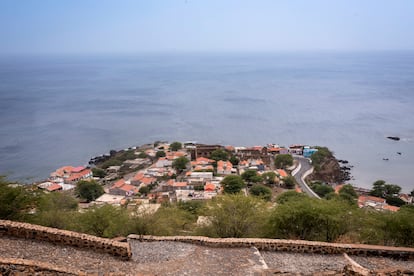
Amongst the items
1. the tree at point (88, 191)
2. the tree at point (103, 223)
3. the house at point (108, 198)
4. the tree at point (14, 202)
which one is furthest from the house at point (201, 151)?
the tree at point (14, 202)

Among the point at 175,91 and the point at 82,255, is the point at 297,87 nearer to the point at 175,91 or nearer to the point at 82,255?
the point at 175,91

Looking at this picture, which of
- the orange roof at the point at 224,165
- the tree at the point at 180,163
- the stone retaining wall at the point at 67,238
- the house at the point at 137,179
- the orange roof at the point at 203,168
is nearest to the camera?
the stone retaining wall at the point at 67,238

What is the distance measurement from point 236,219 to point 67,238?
707cm

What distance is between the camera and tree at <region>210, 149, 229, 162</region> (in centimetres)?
5615

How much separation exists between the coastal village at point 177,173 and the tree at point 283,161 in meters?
0.76

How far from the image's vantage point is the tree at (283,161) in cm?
5572

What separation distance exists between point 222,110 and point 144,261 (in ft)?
285

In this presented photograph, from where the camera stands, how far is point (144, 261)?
10.7 metres

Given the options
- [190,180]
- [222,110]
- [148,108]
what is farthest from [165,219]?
[148,108]

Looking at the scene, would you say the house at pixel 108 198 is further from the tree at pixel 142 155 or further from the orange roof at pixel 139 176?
the tree at pixel 142 155

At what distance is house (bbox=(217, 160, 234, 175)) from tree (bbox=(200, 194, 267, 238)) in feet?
113

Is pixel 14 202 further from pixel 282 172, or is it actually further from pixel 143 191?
pixel 282 172

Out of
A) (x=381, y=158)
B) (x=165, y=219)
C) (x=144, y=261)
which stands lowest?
(x=381, y=158)

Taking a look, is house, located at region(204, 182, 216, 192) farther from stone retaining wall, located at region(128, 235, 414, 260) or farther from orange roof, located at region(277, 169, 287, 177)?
stone retaining wall, located at region(128, 235, 414, 260)
